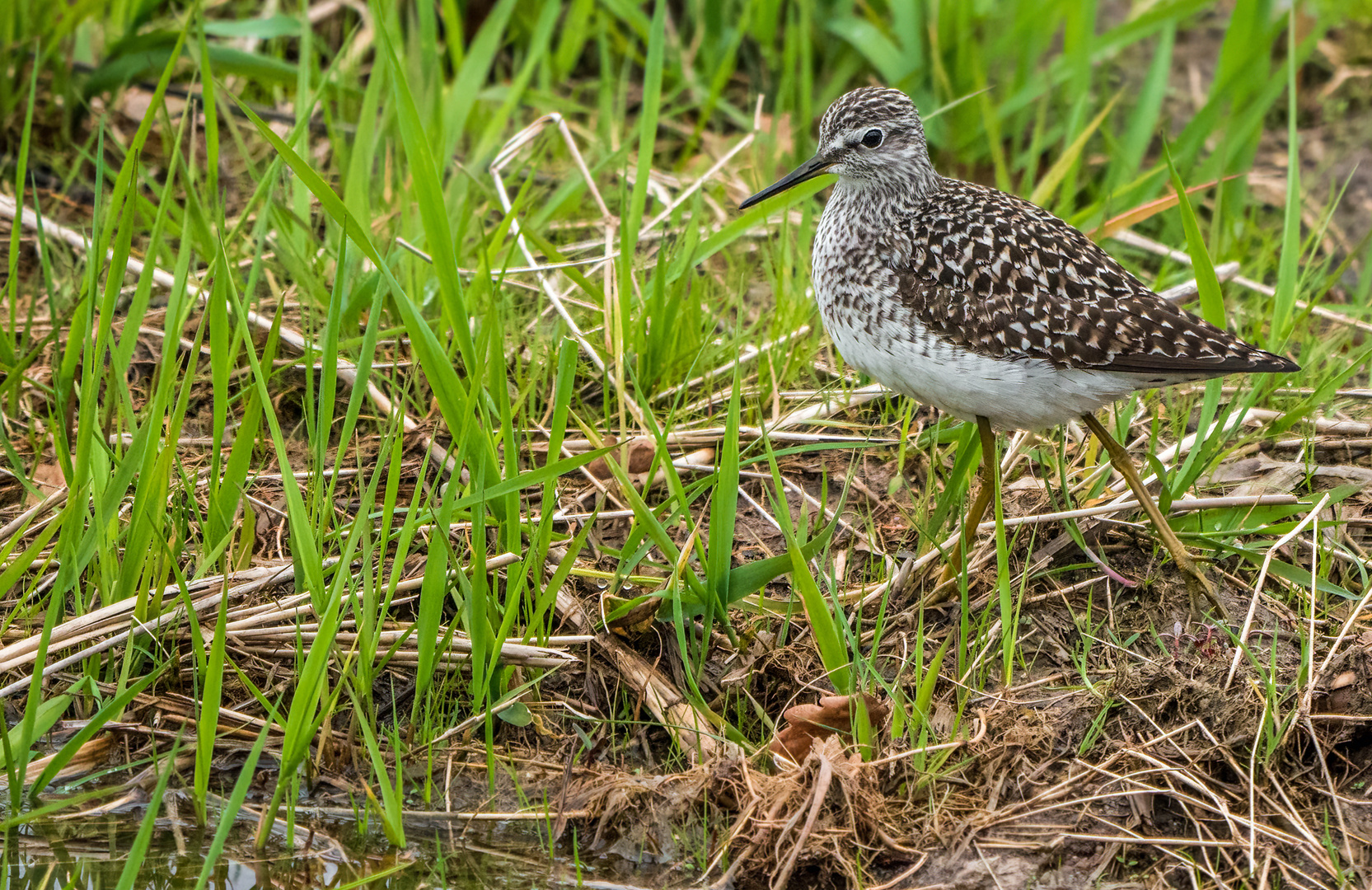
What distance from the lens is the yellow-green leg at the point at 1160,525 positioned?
4.18 m

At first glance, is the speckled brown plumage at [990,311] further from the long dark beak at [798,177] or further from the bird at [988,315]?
the long dark beak at [798,177]

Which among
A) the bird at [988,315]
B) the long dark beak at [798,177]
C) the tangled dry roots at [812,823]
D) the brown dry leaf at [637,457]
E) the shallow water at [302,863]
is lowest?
the shallow water at [302,863]

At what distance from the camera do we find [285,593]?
4.18 metres

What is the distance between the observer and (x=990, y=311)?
Answer: 4.07 metres

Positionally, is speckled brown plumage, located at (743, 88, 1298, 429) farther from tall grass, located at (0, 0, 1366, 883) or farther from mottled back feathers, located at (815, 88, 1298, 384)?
tall grass, located at (0, 0, 1366, 883)

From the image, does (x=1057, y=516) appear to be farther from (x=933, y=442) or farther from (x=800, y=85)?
(x=800, y=85)

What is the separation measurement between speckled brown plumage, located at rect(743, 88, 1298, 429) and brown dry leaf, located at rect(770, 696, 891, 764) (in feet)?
3.30

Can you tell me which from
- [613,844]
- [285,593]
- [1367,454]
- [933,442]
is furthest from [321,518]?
[1367,454]

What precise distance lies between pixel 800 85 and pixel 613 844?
4.48m

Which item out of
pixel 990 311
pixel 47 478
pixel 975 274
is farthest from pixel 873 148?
pixel 47 478

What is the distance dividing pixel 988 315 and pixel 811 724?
1.37 meters

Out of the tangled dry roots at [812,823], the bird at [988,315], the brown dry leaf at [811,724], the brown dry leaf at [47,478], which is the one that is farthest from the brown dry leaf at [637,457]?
the brown dry leaf at [47,478]

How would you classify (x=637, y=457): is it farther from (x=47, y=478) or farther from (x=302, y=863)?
(x=47, y=478)

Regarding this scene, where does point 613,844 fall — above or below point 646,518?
below
